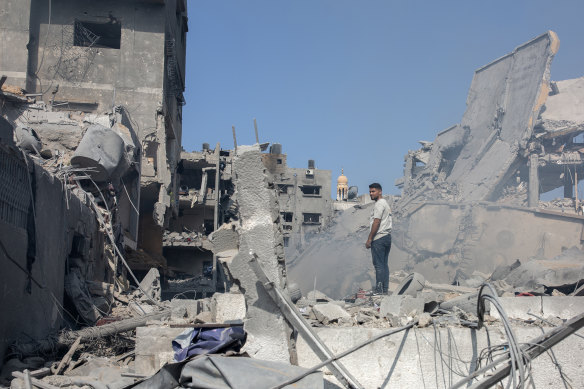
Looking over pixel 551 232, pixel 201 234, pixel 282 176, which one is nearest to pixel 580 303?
pixel 551 232

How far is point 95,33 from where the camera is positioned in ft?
72.4

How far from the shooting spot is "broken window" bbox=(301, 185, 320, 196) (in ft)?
144

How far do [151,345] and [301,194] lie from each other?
38.1 m

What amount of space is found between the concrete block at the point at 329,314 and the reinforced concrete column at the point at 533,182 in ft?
59.7

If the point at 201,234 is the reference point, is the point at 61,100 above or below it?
above

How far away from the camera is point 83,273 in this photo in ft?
29.7

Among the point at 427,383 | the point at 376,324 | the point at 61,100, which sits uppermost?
the point at 61,100

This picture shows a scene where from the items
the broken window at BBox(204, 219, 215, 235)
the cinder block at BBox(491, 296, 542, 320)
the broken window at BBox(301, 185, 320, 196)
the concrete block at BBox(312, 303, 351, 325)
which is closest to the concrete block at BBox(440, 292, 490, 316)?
the cinder block at BBox(491, 296, 542, 320)

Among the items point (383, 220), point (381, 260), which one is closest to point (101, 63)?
point (383, 220)

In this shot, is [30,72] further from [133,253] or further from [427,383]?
[427,383]

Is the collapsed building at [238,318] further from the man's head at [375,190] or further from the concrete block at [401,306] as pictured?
the man's head at [375,190]

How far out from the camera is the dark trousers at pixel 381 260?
7.50 m

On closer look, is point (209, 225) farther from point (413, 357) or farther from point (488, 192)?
point (413, 357)

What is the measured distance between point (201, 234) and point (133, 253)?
1101 centimetres
